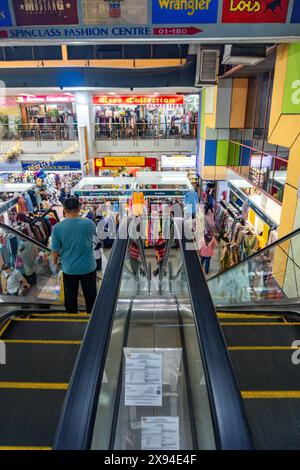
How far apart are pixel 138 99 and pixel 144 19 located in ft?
41.3

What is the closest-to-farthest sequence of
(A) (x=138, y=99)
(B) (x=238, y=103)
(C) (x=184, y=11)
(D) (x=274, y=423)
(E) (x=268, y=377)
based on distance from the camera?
(D) (x=274, y=423), (E) (x=268, y=377), (C) (x=184, y=11), (B) (x=238, y=103), (A) (x=138, y=99)

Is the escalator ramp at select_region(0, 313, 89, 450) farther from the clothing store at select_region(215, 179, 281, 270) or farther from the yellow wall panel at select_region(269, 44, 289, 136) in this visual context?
the clothing store at select_region(215, 179, 281, 270)

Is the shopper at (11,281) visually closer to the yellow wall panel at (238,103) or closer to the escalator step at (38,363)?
the escalator step at (38,363)

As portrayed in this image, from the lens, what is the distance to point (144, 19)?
3104 mm

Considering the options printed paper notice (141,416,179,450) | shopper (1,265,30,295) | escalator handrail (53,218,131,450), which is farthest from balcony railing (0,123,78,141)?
printed paper notice (141,416,179,450)

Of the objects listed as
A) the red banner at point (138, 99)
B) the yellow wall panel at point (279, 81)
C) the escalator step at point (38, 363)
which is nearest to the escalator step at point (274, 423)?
the escalator step at point (38, 363)

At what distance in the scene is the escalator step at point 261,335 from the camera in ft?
8.92

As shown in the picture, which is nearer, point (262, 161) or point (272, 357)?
point (272, 357)

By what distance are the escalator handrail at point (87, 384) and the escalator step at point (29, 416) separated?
0.77 m

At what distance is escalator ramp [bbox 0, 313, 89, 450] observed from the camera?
1.74 metres

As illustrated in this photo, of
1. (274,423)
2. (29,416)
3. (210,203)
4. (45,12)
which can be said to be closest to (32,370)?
(29,416)

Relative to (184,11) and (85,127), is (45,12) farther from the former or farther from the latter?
(85,127)

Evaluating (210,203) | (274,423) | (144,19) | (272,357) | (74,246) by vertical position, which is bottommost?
(210,203)
